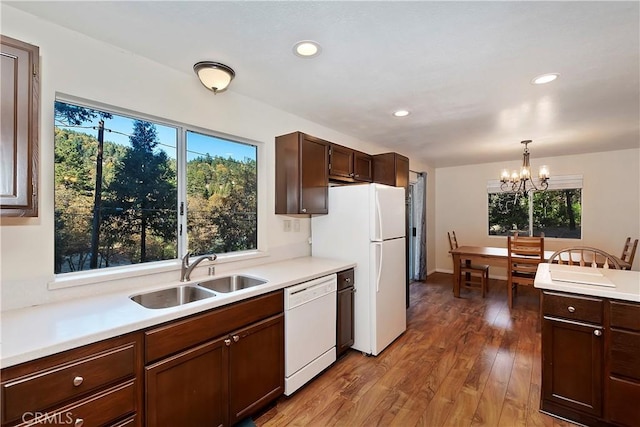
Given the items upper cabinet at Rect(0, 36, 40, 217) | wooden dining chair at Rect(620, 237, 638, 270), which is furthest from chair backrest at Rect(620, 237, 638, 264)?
upper cabinet at Rect(0, 36, 40, 217)

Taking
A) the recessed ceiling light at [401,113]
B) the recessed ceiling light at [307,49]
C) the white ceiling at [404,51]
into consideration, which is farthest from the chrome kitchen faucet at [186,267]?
the recessed ceiling light at [401,113]

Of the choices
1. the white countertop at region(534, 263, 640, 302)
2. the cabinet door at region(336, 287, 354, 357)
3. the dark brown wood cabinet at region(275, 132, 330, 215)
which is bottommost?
the cabinet door at region(336, 287, 354, 357)

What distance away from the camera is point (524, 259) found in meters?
4.04

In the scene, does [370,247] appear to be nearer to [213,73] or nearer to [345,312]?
[345,312]

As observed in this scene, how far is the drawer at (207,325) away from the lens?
1.42 metres

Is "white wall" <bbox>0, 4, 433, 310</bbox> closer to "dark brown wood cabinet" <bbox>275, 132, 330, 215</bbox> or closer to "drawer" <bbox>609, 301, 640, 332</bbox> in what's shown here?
"dark brown wood cabinet" <bbox>275, 132, 330, 215</bbox>

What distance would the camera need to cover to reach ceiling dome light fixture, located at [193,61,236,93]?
2.03 meters

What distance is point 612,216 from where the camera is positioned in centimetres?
493

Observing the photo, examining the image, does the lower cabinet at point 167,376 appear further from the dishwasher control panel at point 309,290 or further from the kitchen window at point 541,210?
the kitchen window at point 541,210

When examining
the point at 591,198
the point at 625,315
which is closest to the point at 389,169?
the point at 625,315

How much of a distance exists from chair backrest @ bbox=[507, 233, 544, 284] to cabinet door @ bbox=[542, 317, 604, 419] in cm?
246

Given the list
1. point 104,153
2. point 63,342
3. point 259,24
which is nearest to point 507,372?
point 63,342

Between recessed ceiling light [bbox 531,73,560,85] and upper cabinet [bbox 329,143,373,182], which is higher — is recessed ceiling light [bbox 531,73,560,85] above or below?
above

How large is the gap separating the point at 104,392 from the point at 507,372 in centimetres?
287
